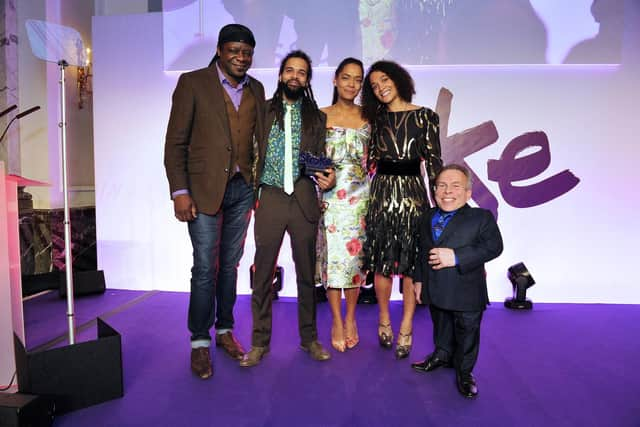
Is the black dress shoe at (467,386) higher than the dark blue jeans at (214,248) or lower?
lower

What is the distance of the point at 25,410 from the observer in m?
1.54

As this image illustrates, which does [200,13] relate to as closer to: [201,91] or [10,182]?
[201,91]

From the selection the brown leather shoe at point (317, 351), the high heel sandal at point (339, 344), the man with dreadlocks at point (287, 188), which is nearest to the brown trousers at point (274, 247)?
the man with dreadlocks at point (287, 188)

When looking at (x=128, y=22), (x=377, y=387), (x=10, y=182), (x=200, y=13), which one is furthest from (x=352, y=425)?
(x=128, y=22)

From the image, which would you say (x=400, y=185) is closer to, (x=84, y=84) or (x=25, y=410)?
(x=25, y=410)

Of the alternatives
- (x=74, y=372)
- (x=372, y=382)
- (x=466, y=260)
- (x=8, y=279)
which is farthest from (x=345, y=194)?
(x=8, y=279)

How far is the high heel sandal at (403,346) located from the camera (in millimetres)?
2496

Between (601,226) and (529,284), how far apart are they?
0.98m

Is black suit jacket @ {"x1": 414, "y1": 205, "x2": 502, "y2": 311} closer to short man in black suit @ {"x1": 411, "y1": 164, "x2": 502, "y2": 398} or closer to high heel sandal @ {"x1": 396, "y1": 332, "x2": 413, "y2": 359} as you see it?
short man in black suit @ {"x1": 411, "y1": 164, "x2": 502, "y2": 398}

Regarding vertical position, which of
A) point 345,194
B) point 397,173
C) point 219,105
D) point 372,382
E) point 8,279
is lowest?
point 372,382

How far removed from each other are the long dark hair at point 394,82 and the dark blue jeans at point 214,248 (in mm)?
900

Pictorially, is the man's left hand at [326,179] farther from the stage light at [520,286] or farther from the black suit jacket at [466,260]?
the stage light at [520,286]

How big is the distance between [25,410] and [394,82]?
7.85 feet

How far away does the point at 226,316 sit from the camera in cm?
262
